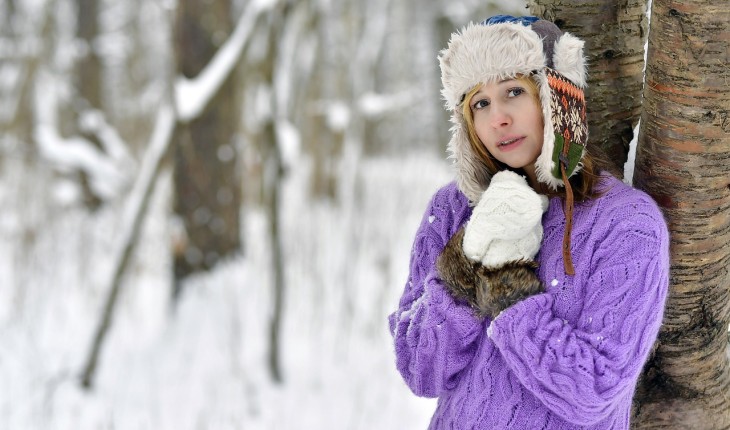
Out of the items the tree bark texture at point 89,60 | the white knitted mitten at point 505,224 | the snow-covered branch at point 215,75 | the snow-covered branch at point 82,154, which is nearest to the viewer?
the white knitted mitten at point 505,224

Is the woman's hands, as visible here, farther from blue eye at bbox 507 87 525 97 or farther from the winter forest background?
the winter forest background

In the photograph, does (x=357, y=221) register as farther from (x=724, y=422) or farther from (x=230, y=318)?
(x=724, y=422)

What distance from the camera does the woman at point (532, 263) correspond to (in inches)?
57.8

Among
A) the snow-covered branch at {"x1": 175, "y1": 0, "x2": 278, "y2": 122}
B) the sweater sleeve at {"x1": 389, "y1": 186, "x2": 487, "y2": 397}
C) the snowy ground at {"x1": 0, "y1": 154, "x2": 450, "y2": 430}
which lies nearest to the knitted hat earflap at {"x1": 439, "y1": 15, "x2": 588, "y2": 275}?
the sweater sleeve at {"x1": 389, "y1": 186, "x2": 487, "y2": 397}

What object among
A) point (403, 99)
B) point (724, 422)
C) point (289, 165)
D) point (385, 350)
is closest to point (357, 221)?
point (385, 350)

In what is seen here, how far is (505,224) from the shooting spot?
157 cm

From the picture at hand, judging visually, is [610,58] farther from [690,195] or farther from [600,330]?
[600,330]

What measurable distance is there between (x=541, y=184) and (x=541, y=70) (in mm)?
283

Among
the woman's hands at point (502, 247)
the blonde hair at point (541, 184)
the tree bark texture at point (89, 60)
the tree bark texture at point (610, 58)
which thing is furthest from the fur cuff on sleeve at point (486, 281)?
the tree bark texture at point (89, 60)

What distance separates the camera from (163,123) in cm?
389

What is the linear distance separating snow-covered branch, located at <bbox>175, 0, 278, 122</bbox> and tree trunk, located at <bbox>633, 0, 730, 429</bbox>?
269 centimetres

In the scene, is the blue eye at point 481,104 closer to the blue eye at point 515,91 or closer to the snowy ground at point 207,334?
the blue eye at point 515,91

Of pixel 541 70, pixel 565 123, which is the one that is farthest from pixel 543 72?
pixel 565 123

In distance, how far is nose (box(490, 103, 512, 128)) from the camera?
1.67 m
